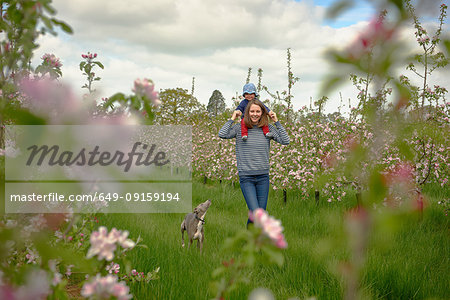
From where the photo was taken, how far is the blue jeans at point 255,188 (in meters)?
4.49

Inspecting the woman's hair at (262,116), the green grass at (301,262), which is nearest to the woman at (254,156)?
the woman's hair at (262,116)

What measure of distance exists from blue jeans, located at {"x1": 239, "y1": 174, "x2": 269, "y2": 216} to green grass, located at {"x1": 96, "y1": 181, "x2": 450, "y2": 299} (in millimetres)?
697

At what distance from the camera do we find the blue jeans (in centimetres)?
449

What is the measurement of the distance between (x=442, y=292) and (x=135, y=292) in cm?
300

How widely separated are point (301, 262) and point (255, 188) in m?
1.20

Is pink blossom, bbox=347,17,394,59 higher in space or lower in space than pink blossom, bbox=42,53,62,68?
lower

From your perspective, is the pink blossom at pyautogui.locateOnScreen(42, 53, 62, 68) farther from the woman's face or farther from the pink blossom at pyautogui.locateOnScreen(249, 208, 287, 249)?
the woman's face

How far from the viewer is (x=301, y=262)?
3840 millimetres

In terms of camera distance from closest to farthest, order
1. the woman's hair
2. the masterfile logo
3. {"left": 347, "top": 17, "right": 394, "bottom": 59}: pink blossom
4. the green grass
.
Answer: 1. {"left": 347, "top": 17, "right": 394, "bottom": 59}: pink blossom
2. the masterfile logo
3. the green grass
4. the woman's hair

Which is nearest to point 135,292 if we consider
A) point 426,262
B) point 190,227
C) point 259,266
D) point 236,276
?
point 190,227

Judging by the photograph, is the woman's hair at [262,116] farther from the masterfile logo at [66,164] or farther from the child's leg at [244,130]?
the masterfile logo at [66,164]

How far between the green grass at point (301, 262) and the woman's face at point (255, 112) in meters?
1.63

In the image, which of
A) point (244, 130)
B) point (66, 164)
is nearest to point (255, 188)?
point (244, 130)

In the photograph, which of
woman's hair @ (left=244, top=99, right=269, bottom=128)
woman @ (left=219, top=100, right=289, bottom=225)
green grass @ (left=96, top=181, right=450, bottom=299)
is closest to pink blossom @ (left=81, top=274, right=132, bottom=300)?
green grass @ (left=96, top=181, right=450, bottom=299)
